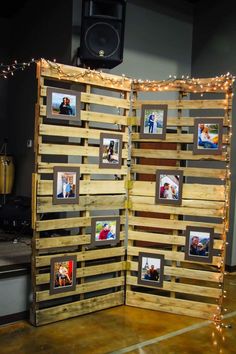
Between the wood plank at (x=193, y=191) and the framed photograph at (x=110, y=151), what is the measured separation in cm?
32

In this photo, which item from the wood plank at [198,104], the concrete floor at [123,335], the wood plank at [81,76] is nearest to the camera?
the concrete floor at [123,335]

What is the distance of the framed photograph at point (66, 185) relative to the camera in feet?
12.2

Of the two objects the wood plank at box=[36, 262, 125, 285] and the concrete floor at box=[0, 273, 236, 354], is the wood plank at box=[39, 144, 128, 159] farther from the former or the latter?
the concrete floor at box=[0, 273, 236, 354]

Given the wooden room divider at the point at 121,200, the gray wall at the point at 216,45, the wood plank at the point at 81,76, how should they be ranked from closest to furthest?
the wood plank at the point at 81,76, the wooden room divider at the point at 121,200, the gray wall at the point at 216,45

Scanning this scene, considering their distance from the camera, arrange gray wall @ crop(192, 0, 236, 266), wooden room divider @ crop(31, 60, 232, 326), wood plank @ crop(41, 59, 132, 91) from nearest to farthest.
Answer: wood plank @ crop(41, 59, 132, 91), wooden room divider @ crop(31, 60, 232, 326), gray wall @ crop(192, 0, 236, 266)

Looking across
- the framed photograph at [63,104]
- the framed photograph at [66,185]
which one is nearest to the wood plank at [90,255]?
the framed photograph at [66,185]

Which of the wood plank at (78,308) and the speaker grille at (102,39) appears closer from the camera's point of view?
the wood plank at (78,308)

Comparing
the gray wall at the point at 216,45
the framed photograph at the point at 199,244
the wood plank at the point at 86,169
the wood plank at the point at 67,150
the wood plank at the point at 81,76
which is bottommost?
the framed photograph at the point at 199,244

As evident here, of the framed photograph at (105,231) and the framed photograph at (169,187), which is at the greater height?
the framed photograph at (169,187)

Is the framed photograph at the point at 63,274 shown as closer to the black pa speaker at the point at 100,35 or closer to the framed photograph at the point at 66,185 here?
the framed photograph at the point at 66,185

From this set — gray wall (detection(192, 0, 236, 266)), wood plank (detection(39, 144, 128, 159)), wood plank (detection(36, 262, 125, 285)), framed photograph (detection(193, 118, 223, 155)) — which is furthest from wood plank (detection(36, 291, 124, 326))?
gray wall (detection(192, 0, 236, 266))

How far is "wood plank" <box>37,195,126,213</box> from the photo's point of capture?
12.0 feet

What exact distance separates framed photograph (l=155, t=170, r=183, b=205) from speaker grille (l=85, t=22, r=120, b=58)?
1.59m

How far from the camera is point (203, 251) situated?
13.1 feet
